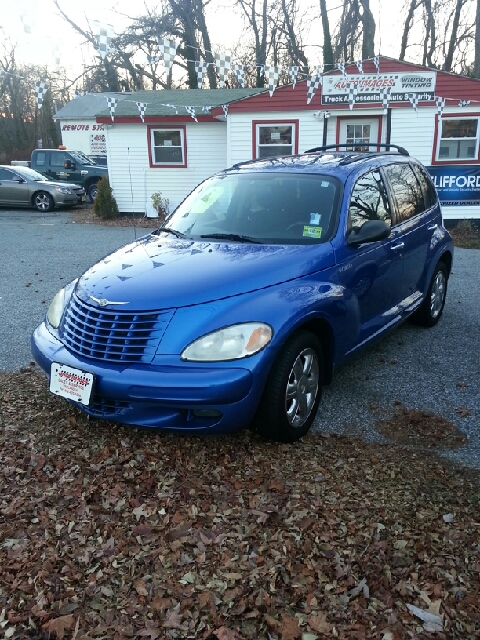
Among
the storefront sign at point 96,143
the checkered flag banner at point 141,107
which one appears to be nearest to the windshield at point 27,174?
the checkered flag banner at point 141,107

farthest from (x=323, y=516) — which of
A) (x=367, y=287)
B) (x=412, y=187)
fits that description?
(x=412, y=187)

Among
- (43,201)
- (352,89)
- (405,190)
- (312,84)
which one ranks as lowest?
(43,201)

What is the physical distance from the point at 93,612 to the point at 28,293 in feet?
20.1

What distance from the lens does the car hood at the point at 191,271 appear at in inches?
129

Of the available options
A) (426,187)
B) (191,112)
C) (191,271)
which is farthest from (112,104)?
(191,271)

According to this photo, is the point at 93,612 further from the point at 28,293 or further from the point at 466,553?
the point at 28,293

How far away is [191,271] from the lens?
353 centimetres

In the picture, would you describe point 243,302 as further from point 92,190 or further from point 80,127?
point 80,127

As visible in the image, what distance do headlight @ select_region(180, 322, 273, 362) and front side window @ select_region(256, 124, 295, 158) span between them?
1246 centimetres

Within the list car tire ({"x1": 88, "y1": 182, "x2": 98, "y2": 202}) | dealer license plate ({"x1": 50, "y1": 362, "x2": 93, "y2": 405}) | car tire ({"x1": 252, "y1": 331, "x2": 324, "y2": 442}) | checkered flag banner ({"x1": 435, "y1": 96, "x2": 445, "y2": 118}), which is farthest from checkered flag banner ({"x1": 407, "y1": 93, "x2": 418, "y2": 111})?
dealer license plate ({"x1": 50, "y1": 362, "x2": 93, "y2": 405})

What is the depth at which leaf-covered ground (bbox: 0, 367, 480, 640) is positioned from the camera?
2256 mm

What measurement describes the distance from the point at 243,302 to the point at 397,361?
93.6 inches

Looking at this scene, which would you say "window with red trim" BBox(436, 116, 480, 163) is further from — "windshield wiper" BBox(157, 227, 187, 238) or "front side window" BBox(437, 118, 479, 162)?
"windshield wiper" BBox(157, 227, 187, 238)

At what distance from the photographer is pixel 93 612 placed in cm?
229
